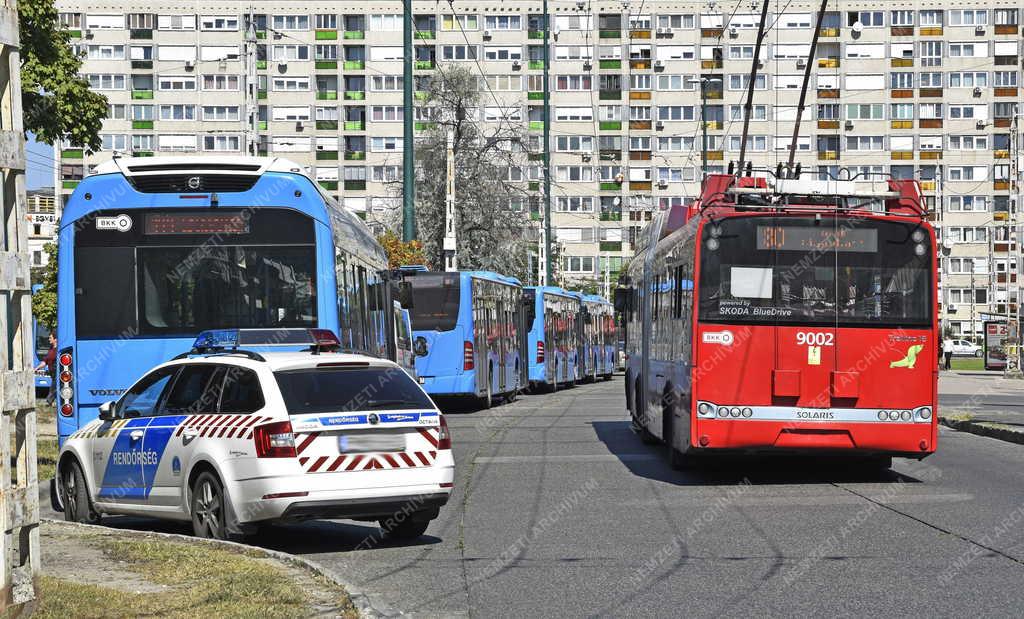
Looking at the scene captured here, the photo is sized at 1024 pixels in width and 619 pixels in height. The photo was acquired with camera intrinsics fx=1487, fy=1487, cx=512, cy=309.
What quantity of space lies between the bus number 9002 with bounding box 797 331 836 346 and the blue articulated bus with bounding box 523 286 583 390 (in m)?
24.8

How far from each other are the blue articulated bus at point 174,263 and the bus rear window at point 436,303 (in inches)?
642

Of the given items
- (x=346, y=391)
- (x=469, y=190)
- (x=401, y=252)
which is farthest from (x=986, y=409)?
(x=469, y=190)

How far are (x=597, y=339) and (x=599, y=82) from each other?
45493 millimetres

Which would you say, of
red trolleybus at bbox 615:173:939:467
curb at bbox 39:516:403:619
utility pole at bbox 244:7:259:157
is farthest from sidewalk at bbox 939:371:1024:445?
utility pole at bbox 244:7:259:157

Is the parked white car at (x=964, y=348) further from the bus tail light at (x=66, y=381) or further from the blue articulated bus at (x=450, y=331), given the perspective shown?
the bus tail light at (x=66, y=381)

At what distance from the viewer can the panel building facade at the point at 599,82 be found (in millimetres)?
96625

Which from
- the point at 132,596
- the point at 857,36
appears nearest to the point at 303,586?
the point at 132,596

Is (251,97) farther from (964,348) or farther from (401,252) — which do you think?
(964,348)

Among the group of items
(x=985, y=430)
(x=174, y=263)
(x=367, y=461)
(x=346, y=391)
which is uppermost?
(x=174, y=263)

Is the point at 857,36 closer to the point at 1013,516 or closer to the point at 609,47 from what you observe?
the point at 609,47

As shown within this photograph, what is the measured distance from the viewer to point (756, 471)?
17.6 metres

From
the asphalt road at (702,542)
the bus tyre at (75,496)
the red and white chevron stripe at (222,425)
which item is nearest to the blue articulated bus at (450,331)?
the asphalt road at (702,542)

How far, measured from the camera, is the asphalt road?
28.8 ft

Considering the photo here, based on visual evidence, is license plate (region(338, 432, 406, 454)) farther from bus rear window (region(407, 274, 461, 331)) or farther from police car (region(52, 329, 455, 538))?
bus rear window (region(407, 274, 461, 331))
